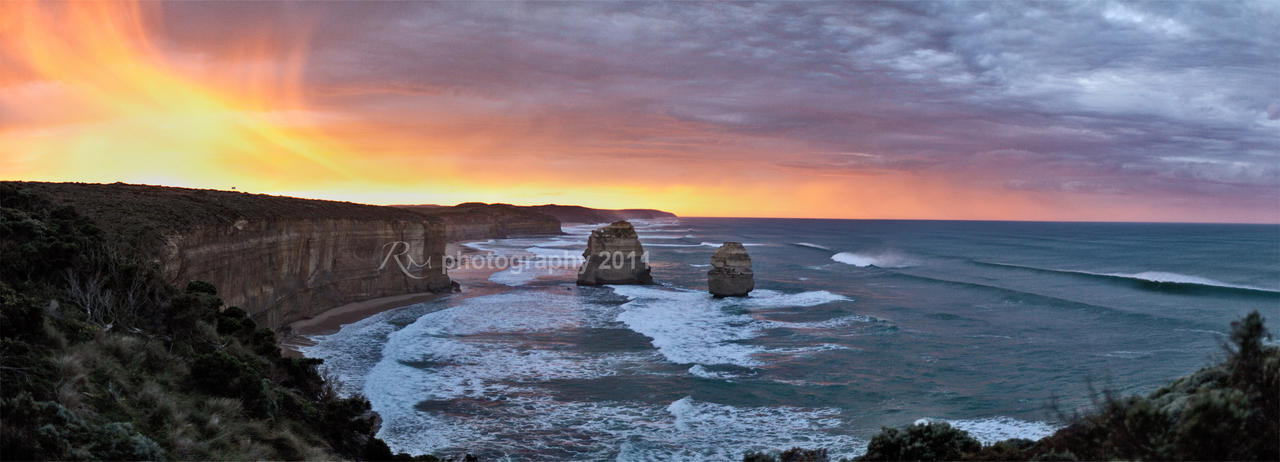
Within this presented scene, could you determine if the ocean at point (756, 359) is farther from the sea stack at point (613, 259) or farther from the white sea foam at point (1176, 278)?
the sea stack at point (613, 259)

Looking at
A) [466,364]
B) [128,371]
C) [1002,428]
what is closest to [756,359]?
[1002,428]

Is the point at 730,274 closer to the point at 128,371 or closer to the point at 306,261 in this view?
the point at 306,261

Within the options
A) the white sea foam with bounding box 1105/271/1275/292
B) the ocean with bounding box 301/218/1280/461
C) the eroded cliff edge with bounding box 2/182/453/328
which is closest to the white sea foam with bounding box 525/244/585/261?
the ocean with bounding box 301/218/1280/461

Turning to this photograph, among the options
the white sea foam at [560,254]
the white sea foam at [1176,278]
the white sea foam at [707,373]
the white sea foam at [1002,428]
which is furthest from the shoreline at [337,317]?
the white sea foam at [1176,278]

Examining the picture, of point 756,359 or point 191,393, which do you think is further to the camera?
point 756,359

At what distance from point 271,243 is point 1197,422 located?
30.5m

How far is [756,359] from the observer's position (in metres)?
24.3

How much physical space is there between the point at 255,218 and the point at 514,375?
1371 cm

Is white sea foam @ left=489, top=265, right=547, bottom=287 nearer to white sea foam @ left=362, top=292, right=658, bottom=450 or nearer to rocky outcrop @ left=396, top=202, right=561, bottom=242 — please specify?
white sea foam @ left=362, top=292, right=658, bottom=450

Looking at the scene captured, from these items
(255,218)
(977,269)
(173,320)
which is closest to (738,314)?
(255,218)

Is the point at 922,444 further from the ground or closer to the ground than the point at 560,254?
further from the ground

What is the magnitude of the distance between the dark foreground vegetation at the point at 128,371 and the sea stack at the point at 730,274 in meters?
27.8

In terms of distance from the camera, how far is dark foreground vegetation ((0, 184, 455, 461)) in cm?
785

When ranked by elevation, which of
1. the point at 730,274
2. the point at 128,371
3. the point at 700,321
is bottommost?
the point at 700,321
